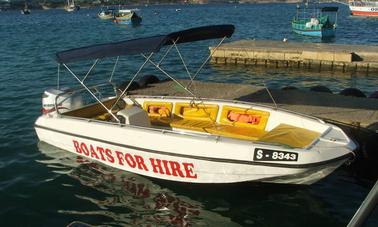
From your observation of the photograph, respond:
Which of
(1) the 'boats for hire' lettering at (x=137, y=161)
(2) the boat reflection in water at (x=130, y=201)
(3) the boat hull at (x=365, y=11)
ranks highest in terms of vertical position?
(3) the boat hull at (x=365, y=11)

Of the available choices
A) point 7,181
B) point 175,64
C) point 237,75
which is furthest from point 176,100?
point 175,64

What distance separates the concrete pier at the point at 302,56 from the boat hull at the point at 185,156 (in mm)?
12387

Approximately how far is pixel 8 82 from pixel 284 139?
18031mm

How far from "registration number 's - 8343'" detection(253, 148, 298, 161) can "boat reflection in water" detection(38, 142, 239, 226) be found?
1.57 metres

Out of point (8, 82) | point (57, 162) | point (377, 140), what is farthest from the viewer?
point (8, 82)

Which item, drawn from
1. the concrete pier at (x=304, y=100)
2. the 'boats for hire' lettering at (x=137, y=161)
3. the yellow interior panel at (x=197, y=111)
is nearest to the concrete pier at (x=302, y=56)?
the concrete pier at (x=304, y=100)

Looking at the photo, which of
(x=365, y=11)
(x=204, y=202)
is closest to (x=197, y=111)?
(x=204, y=202)

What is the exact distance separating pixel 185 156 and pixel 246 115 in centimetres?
273

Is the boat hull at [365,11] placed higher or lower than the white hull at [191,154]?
higher

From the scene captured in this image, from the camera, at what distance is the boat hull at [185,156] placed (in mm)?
8805

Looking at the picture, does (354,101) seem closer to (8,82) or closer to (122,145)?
(122,145)

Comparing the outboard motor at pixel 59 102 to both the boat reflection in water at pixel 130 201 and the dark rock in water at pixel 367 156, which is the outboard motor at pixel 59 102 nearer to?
the boat reflection in water at pixel 130 201

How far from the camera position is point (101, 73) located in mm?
26281

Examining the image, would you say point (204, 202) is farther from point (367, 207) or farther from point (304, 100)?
point (367, 207)
